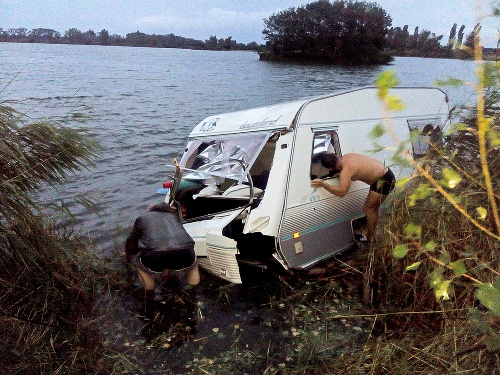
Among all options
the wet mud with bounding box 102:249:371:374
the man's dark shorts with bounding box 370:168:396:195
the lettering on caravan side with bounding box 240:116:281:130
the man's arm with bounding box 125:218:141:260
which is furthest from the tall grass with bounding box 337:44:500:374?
the man's arm with bounding box 125:218:141:260

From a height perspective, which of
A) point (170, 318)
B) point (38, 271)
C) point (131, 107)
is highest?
point (38, 271)

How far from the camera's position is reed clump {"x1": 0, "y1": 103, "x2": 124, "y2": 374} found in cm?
434

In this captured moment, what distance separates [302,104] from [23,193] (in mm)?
3467

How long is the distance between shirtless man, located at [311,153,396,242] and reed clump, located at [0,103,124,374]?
124 inches

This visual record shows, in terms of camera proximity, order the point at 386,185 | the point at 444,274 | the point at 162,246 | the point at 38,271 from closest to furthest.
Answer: the point at 444,274, the point at 38,271, the point at 162,246, the point at 386,185

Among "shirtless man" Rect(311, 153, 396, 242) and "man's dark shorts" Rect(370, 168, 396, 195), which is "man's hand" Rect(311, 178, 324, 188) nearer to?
"shirtless man" Rect(311, 153, 396, 242)

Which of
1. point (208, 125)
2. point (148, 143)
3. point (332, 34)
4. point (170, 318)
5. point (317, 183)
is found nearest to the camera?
point (170, 318)

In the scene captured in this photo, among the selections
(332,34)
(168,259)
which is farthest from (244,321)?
(332,34)

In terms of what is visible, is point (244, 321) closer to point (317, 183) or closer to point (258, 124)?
point (317, 183)

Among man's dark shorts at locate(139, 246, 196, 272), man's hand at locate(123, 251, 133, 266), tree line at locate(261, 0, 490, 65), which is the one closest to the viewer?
man's dark shorts at locate(139, 246, 196, 272)

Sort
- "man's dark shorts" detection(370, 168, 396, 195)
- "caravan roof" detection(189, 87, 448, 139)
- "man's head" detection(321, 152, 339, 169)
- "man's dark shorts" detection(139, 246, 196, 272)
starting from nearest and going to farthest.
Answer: "man's dark shorts" detection(139, 246, 196, 272), "caravan roof" detection(189, 87, 448, 139), "man's head" detection(321, 152, 339, 169), "man's dark shorts" detection(370, 168, 396, 195)

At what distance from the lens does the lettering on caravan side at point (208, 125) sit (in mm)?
7607

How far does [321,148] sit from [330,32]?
65320mm

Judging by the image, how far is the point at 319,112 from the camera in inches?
241
